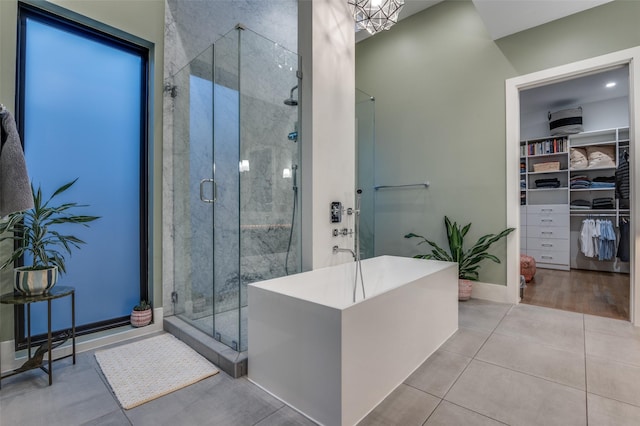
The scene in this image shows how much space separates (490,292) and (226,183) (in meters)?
2.78

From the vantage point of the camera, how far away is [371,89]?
400 cm

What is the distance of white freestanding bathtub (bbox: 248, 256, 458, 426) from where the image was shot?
50.5 inches

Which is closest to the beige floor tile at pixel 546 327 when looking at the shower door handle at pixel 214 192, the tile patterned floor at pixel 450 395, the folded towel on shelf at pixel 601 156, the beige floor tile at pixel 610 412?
the tile patterned floor at pixel 450 395

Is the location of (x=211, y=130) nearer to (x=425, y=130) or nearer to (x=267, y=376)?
(x=267, y=376)

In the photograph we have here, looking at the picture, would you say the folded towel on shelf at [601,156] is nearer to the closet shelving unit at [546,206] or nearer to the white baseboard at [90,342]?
the closet shelving unit at [546,206]

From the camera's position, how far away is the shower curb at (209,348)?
172cm

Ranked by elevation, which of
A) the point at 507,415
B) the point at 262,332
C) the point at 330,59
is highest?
the point at 330,59

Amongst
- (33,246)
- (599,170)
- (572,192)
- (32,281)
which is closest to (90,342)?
(32,281)

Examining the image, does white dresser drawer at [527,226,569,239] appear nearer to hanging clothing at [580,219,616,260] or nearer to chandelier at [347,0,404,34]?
hanging clothing at [580,219,616,260]

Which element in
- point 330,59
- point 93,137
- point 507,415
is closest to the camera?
point 507,415

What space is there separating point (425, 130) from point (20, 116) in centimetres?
349

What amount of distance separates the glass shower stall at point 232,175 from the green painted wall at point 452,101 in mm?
1816

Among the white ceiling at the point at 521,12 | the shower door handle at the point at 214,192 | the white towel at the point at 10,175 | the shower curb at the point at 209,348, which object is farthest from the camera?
the white ceiling at the point at 521,12

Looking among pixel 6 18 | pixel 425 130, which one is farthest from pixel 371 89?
pixel 6 18
